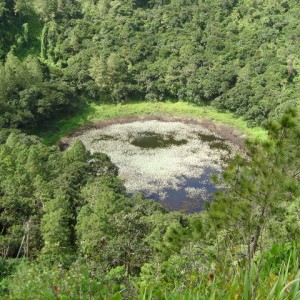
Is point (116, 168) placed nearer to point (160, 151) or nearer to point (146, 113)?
point (160, 151)

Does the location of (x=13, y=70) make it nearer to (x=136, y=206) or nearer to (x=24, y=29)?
(x=24, y=29)

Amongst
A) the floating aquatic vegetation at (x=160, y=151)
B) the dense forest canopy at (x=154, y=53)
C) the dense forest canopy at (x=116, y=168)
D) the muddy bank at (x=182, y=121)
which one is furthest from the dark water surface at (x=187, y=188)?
the dense forest canopy at (x=154, y=53)

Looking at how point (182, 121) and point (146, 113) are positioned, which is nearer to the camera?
point (182, 121)

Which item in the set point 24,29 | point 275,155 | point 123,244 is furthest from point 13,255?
point 24,29

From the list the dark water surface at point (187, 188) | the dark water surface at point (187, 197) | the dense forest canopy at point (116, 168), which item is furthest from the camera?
the dark water surface at point (187, 188)

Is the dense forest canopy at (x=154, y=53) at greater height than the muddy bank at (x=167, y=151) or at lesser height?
greater

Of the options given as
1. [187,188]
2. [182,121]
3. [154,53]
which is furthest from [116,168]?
[154,53]

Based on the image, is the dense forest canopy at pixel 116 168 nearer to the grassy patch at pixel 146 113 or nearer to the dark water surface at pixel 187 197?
the grassy patch at pixel 146 113
